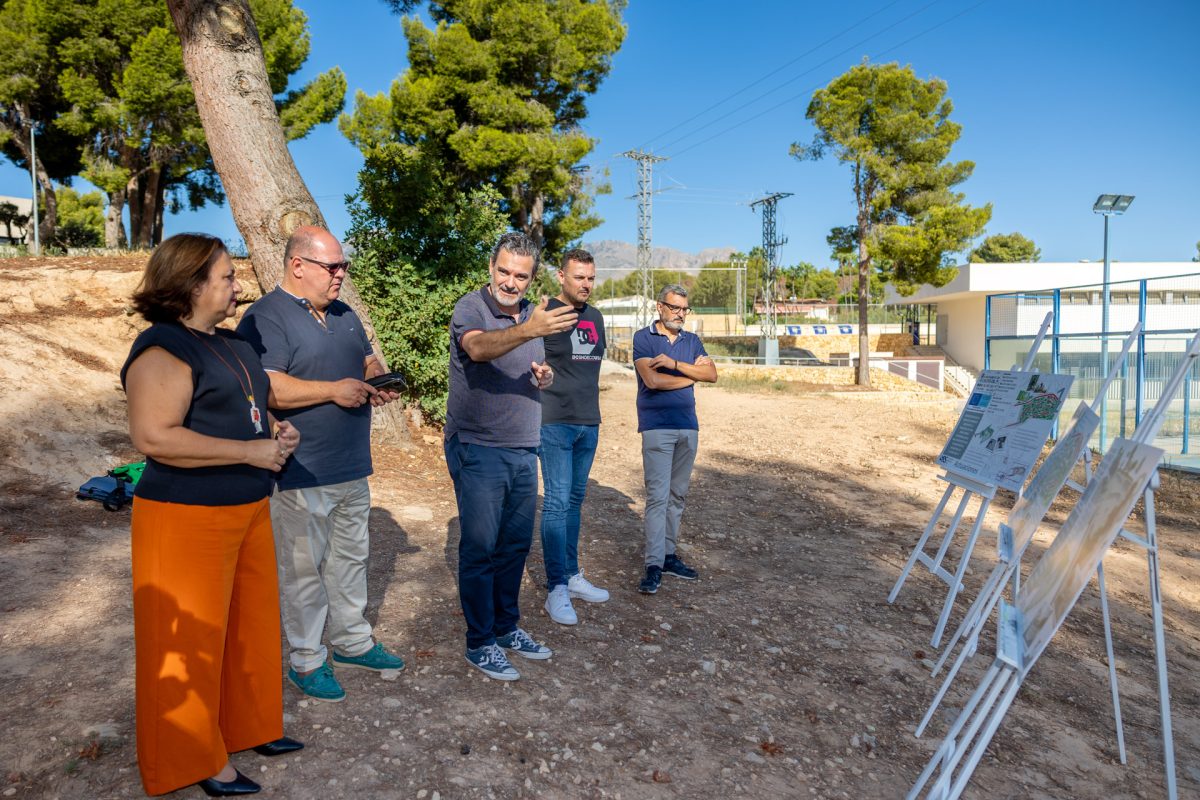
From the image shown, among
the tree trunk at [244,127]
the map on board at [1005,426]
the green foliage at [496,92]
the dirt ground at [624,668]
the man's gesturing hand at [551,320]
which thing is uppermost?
the green foliage at [496,92]

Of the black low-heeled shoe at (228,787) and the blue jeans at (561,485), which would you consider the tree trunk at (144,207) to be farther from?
the black low-heeled shoe at (228,787)

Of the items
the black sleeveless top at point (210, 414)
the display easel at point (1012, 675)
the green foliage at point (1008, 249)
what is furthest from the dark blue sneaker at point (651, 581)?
the green foliage at point (1008, 249)

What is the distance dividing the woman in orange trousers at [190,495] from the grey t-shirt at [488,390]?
2.95 ft

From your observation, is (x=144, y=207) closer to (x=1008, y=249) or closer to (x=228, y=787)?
(x=228, y=787)

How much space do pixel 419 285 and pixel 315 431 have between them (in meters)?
6.59

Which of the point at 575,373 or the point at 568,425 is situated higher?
the point at 575,373

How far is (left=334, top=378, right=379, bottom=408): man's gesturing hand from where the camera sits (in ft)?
9.14

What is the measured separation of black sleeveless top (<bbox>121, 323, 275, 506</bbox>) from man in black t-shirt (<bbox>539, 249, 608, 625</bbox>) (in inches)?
71.5

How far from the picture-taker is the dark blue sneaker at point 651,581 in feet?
15.1

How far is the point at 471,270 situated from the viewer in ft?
30.9

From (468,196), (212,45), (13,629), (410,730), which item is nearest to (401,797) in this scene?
(410,730)

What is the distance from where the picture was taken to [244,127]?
6828mm

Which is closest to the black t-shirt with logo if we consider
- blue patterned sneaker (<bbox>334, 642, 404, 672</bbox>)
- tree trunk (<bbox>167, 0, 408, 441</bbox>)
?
blue patterned sneaker (<bbox>334, 642, 404, 672</bbox>)

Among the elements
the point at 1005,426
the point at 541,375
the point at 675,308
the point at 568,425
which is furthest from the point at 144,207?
the point at 1005,426
